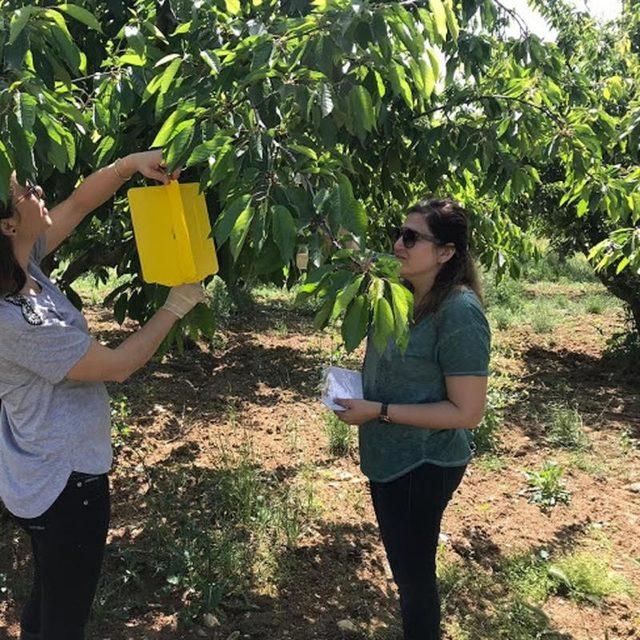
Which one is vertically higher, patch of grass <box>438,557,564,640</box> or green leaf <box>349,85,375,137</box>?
green leaf <box>349,85,375,137</box>

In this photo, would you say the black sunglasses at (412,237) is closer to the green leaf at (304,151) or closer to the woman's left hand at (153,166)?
the green leaf at (304,151)

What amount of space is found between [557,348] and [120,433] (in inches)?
211

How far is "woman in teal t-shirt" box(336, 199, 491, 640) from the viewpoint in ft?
6.00

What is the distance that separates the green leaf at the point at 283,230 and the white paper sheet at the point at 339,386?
70 cm

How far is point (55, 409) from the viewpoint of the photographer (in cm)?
159

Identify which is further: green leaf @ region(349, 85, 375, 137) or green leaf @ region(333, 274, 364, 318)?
green leaf @ region(349, 85, 375, 137)

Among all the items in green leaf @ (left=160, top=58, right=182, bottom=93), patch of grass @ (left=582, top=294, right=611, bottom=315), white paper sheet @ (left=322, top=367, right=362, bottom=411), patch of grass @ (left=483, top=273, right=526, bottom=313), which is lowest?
patch of grass @ (left=582, top=294, right=611, bottom=315)

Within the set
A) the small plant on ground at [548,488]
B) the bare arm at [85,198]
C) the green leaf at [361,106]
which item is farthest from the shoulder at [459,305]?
the small plant on ground at [548,488]

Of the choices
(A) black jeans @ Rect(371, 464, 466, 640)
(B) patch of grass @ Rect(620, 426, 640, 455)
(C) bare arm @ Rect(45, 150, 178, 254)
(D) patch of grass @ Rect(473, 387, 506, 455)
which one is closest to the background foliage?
(C) bare arm @ Rect(45, 150, 178, 254)

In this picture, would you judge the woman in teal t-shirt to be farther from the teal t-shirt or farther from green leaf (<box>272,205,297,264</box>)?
green leaf (<box>272,205,297,264</box>)

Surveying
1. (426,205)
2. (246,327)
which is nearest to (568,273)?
(246,327)

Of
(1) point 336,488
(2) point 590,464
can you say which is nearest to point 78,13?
(1) point 336,488

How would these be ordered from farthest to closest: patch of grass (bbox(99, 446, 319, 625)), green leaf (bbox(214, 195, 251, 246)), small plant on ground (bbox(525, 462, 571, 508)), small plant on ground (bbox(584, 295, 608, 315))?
1. small plant on ground (bbox(584, 295, 608, 315))
2. small plant on ground (bbox(525, 462, 571, 508))
3. patch of grass (bbox(99, 446, 319, 625))
4. green leaf (bbox(214, 195, 251, 246))

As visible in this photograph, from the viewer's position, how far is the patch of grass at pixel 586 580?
9.70 ft
